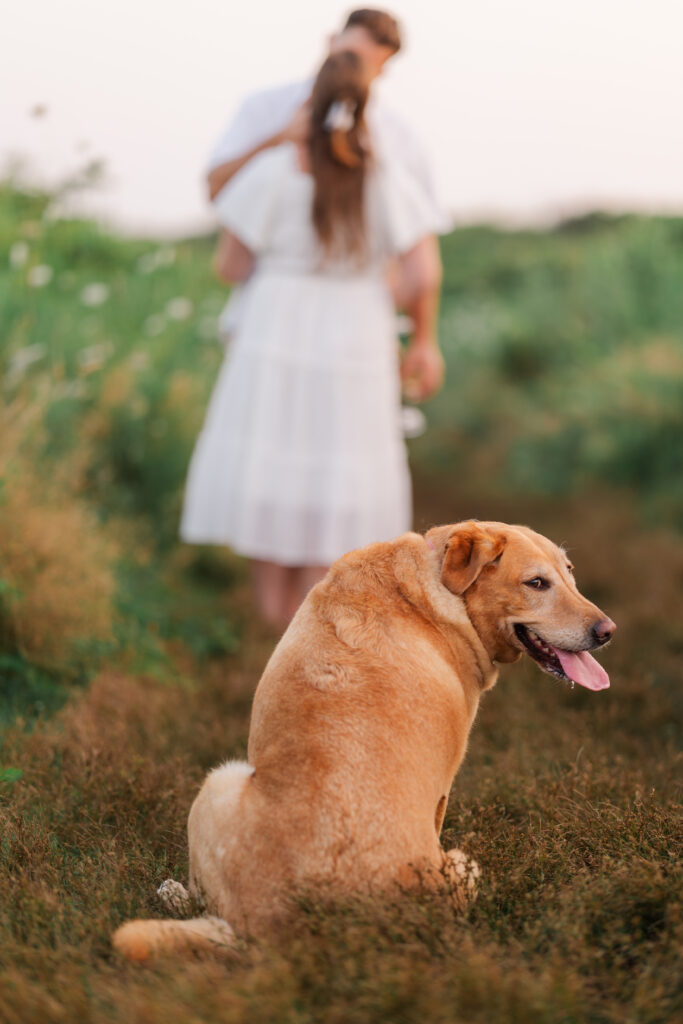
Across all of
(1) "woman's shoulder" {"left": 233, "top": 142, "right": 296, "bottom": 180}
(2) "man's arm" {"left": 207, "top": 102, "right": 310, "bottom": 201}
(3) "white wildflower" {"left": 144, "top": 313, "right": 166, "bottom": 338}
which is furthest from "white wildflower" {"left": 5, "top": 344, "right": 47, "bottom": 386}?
(3) "white wildflower" {"left": 144, "top": 313, "right": 166, "bottom": 338}

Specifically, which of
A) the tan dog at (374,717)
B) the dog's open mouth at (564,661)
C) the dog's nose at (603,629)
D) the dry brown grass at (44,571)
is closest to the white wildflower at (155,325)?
the dry brown grass at (44,571)

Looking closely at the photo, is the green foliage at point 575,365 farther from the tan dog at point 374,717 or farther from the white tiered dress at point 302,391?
the tan dog at point 374,717

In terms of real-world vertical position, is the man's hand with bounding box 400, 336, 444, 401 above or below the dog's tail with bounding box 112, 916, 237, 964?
above

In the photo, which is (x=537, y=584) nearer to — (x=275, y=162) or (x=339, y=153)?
(x=339, y=153)

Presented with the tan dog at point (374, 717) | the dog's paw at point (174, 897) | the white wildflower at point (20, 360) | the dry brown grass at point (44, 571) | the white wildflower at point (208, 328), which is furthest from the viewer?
the white wildflower at point (208, 328)

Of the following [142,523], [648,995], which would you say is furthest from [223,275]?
[648,995]

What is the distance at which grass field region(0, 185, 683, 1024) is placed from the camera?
216cm

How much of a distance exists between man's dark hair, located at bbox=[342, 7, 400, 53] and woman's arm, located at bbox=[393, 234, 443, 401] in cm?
100

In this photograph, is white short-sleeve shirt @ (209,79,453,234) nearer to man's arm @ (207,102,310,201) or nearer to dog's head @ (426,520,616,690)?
man's arm @ (207,102,310,201)

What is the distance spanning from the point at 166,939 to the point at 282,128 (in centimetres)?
427

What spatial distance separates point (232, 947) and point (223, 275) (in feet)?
13.9

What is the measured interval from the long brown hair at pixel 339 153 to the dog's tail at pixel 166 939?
370cm

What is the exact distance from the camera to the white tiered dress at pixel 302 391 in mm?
5363

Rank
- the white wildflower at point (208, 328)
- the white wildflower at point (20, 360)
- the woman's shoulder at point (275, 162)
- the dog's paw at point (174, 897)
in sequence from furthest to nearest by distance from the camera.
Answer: the white wildflower at point (208, 328)
the woman's shoulder at point (275, 162)
the white wildflower at point (20, 360)
the dog's paw at point (174, 897)
